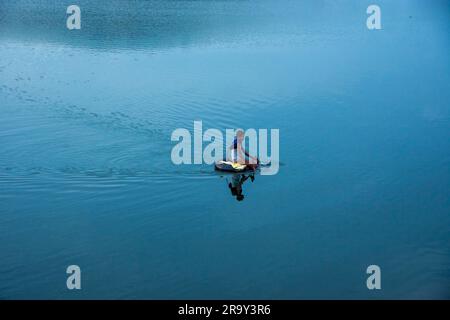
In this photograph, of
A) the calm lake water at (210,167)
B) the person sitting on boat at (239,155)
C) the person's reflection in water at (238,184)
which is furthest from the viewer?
the person sitting on boat at (239,155)

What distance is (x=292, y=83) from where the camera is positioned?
38.8 feet

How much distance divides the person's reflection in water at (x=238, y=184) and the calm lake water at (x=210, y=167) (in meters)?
0.08

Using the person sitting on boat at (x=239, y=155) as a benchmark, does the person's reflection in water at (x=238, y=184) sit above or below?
below

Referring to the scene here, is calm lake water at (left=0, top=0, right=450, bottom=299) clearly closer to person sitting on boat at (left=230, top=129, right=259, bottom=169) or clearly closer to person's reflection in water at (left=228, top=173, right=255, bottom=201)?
person's reflection in water at (left=228, top=173, right=255, bottom=201)

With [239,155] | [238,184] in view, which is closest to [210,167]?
[239,155]

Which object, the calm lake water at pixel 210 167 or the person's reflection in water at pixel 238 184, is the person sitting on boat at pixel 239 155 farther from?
the calm lake water at pixel 210 167

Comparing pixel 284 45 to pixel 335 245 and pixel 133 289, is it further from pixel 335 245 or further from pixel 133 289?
pixel 133 289

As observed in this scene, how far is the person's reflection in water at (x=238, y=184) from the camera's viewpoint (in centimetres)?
787

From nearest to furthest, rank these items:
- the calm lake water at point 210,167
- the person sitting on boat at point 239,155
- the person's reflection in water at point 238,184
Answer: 1. the calm lake water at point 210,167
2. the person's reflection in water at point 238,184
3. the person sitting on boat at point 239,155

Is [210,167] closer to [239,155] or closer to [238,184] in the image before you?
[239,155]

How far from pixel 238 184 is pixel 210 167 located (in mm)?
588

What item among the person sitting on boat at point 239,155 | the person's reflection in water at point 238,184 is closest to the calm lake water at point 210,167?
the person's reflection in water at point 238,184

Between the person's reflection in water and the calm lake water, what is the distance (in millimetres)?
84

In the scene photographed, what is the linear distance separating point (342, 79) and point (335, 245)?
5.99 m
